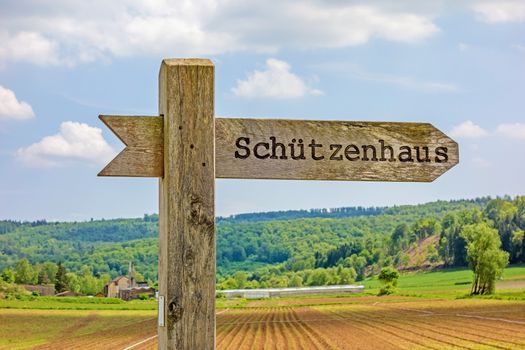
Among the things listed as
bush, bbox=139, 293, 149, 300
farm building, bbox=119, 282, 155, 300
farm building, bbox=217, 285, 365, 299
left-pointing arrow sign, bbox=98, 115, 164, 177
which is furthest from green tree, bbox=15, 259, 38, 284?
left-pointing arrow sign, bbox=98, 115, 164, 177

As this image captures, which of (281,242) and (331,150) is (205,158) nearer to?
(331,150)

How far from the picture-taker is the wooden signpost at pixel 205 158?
9.27 ft

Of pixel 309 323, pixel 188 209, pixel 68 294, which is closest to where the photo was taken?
pixel 188 209

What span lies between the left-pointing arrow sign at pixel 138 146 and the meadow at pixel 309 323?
18.9m

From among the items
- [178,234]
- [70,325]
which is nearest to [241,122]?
[178,234]

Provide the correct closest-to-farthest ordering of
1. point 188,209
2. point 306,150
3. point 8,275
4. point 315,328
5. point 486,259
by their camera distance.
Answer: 1. point 188,209
2. point 306,150
3. point 315,328
4. point 8,275
5. point 486,259

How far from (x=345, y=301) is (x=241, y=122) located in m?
38.3

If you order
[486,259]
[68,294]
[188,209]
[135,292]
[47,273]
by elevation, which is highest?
[188,209]

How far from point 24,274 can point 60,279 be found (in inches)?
95.6

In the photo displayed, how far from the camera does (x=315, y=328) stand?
27.4 m

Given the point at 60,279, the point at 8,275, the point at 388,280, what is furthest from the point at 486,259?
the point at 8,275

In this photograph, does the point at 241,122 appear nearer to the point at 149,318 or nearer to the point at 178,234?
the point at 178,234

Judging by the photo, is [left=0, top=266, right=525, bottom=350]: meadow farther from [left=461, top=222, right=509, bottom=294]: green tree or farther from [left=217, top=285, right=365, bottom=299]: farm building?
[left=217, top=285, right=365, bottom=299]: farm building

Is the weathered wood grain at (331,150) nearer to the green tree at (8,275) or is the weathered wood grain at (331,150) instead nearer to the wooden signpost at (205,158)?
the wooden signpost at (205,158)
